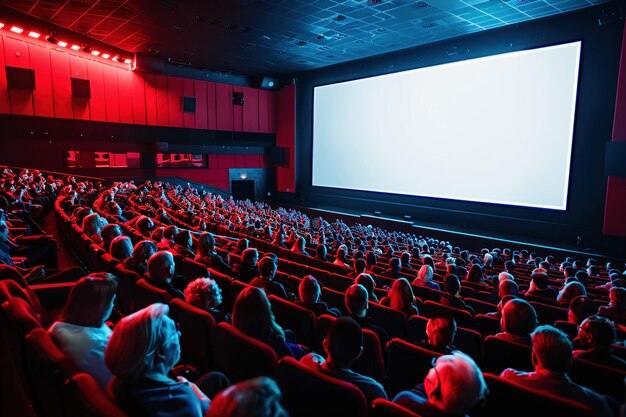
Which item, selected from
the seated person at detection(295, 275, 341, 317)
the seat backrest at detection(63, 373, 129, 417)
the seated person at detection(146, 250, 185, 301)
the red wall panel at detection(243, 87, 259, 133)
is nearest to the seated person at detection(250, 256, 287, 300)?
the seated person at detection(295, 275, 341, 317)

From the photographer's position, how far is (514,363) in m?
2.58

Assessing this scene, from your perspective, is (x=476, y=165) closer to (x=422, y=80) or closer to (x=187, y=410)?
(x=422, y=80)

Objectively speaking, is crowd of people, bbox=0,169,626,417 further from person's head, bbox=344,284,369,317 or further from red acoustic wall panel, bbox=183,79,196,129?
red acoustic wall panel, bbox=183,79,196,129

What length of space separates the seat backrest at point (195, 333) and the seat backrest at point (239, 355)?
10 centimetres

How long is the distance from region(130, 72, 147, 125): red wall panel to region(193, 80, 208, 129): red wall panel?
247 cm

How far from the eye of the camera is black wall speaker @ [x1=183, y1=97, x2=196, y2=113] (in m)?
18.5

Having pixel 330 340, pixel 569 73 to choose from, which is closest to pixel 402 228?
pixel 569 73

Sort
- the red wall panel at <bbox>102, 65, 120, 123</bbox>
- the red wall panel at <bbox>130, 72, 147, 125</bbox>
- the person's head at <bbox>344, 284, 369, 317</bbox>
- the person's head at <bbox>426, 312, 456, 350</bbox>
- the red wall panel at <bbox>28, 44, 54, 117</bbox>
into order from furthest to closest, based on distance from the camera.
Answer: the red wall panel at <bbox>130, 72, 147, 125</bbox> → the red wall panel at <bbox>102, 65, 120, 123</bbox> → the red wall panel at <bbox>28, 44, 54, 117</bbox> → the person's head at <bbox>344, 284, 369, 317</bbox> → the person's head at <bbox>426, 312, 456, 350</bbox>

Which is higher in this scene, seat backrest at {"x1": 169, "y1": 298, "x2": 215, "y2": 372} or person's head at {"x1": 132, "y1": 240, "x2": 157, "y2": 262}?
person's head at {"x1": 132, "y1": 240, "x2": 157, "y2": 262}

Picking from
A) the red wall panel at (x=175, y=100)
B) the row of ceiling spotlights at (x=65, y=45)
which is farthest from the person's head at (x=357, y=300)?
the red wall panel at (x=175, y=100)

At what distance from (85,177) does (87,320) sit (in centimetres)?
1467

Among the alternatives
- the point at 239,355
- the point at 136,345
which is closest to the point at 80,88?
the point at 239,355

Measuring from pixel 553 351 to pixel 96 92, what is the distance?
17.7 meters

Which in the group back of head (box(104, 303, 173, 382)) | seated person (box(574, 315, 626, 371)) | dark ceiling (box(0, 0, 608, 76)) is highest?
dark ceiling (box(0, 0, 608, 76))
